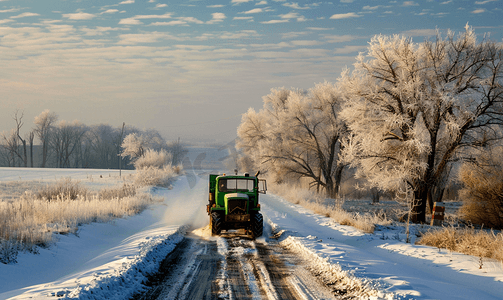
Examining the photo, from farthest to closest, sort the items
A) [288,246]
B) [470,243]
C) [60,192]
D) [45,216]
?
[60,192], [45,216], [288,246], [470,243]

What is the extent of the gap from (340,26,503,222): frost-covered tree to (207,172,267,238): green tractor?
8.69 m

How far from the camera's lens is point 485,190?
66.8 ft

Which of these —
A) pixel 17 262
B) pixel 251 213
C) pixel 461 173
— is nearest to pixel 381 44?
pixel 461 173

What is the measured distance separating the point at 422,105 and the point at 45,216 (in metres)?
18.4

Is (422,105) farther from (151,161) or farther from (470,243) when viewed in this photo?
(151,161)

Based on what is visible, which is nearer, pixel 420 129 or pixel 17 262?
pixel 17 262

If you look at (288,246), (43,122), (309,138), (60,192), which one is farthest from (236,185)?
(43,122)

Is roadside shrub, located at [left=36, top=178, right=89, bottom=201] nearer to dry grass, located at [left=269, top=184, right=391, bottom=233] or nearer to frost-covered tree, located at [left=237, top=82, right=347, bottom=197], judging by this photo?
dry grass, located at [left=269, top=184, right=391, bottom=233]

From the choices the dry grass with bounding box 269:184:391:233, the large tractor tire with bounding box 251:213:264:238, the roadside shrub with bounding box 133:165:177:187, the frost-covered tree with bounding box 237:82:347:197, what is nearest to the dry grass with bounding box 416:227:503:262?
the dry grass with bounding box 269:184:391:233

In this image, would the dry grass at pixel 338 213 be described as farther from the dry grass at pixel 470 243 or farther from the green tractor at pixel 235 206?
the green tractor at pixel 235 206

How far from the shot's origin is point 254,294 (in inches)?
248

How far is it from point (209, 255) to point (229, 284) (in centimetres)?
302

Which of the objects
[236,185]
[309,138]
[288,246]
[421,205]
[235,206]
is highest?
[309,138]

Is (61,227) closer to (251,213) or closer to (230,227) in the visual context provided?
(230,227)
